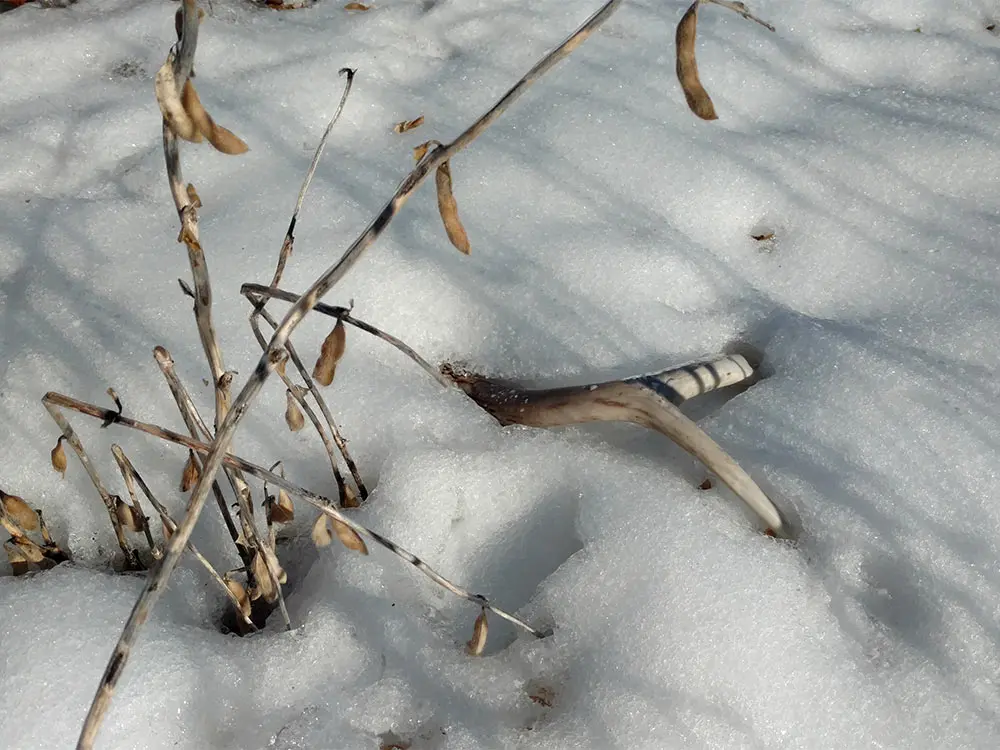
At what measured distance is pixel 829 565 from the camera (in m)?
1.37

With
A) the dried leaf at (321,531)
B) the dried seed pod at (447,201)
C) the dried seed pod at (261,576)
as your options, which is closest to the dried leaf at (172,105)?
the dried seed pod at (447,201)

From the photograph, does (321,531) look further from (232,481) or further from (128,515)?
(128,515)

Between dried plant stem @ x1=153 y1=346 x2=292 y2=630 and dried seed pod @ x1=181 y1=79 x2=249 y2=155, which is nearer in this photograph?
dried seed pod @ x1=181 y1=79 x2=249 y2=155

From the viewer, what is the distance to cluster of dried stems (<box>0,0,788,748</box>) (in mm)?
769

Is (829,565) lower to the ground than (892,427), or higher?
lower

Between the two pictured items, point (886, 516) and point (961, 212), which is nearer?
point (886, 516)

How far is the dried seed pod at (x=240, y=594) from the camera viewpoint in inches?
48.2

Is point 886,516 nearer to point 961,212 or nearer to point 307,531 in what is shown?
point 961,212

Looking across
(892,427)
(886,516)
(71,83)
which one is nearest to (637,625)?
(886,516)

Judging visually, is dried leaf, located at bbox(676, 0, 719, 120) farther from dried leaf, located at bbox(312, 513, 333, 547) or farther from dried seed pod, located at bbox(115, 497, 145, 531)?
dried seed pod, located at bbox(115, 497, 145, 531)

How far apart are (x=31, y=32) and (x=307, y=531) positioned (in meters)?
1.66

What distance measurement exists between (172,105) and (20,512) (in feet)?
2.52

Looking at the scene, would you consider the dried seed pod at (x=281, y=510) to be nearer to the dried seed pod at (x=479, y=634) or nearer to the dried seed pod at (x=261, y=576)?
the dried seed pod at (x=261, y=576)

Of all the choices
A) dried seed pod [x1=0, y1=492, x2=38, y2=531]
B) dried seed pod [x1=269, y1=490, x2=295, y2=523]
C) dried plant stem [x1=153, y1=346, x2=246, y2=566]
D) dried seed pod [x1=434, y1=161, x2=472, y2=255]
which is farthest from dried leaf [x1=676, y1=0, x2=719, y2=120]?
dried seed pod [x1=0, y1=492, x2=38, y2=531]
